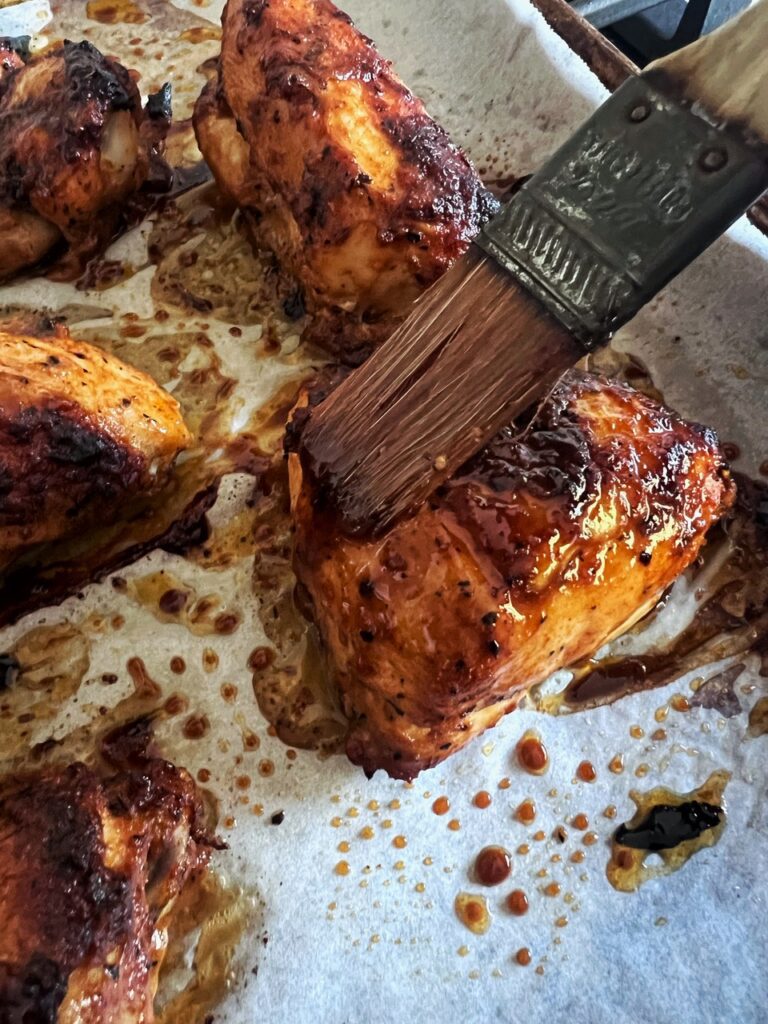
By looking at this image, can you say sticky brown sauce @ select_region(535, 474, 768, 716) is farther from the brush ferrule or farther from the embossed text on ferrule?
the embossed text on ferrule

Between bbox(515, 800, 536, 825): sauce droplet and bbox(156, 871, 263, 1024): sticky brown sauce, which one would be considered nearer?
bbox(156, 871, 263, 1024): sticky brown sauce

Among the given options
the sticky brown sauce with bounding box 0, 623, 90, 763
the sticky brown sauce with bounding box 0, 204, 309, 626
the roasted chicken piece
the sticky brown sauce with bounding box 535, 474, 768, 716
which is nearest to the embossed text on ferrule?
the sticky brown sauce with bounding box 535, 474, 768, 716

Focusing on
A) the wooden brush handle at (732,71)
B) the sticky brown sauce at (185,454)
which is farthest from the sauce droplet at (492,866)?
the wooden brush handle at (732,71)

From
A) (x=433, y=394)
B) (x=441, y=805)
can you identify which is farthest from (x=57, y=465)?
(x=441, y=805)

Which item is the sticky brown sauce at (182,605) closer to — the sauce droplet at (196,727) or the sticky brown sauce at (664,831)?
the sauce droplet at (196,727)

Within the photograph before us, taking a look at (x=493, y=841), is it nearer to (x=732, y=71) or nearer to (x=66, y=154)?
(x=732, y=71)

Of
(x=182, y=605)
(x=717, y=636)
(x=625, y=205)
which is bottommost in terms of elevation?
(x=182, y=605)

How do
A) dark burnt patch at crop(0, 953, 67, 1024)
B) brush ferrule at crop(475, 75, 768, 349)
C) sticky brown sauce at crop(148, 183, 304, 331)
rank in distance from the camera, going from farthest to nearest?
sticky brown sauce at crop(148, 183, 304, 331) < dark burnt patch at crop(0, 953, 67, 1024) < brush ferrule at crop(475, 75, 768, 349)
